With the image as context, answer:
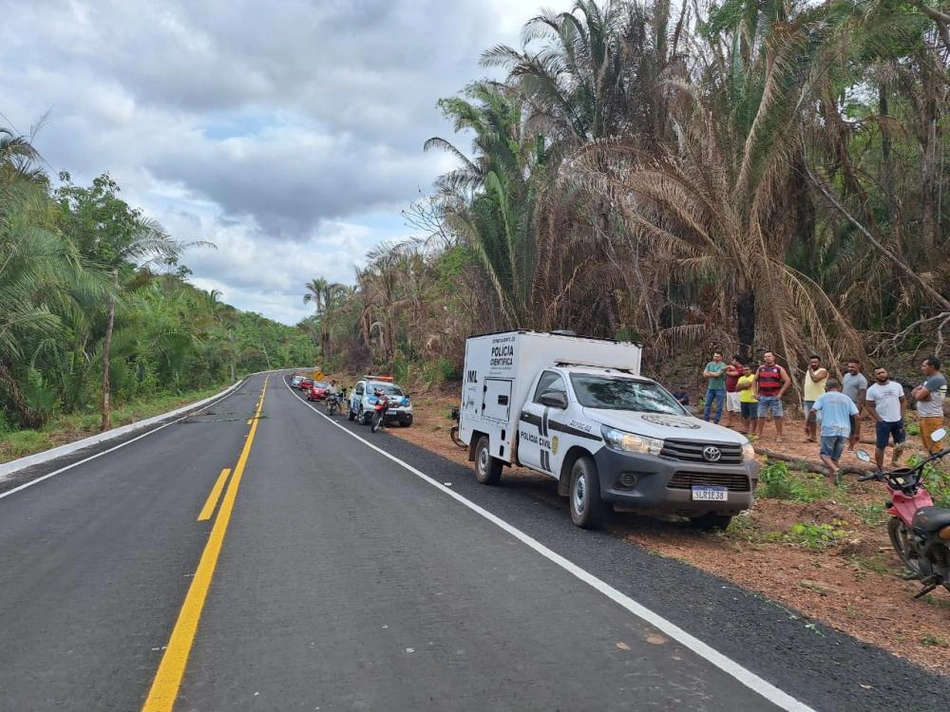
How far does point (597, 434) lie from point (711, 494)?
52.6 inches

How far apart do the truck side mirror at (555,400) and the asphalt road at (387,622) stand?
4.59 ft

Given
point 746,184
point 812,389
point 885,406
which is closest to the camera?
point 885,406

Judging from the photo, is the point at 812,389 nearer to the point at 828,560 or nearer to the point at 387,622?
the point at 828,560

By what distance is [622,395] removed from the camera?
8.71m

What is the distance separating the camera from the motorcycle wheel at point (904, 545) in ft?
18.3

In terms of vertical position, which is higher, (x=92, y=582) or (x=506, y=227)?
(x=506, y=227)

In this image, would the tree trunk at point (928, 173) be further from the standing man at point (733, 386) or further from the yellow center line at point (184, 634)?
the yellow center line at point (184, 634)

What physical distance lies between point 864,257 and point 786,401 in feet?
20.2

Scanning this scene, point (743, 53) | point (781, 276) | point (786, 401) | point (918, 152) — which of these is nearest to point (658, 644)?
point (781, 276)

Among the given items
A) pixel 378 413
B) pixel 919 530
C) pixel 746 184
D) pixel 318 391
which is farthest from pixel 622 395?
pixel 318 391

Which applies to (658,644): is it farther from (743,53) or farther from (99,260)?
(99,260)

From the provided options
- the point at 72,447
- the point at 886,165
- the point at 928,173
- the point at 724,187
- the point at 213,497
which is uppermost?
the point at 886,165

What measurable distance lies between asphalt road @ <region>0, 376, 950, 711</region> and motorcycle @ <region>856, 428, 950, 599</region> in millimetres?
1279

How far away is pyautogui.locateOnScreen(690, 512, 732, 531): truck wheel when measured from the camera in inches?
308
